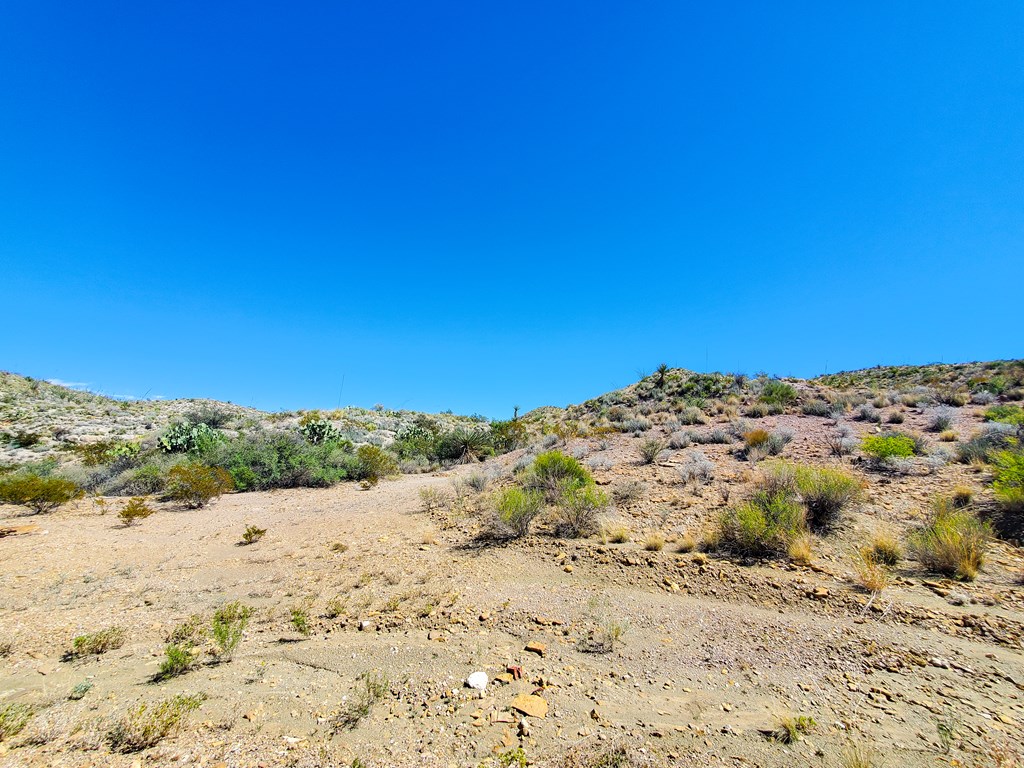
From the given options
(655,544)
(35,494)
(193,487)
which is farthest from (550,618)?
(35,494)

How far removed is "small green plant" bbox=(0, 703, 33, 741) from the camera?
9.92 ft

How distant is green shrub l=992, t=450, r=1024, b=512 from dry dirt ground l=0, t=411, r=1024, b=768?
0.93m

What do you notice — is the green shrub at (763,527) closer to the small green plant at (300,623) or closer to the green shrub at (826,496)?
the green shrub at (826,496)

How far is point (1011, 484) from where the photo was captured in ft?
21.6

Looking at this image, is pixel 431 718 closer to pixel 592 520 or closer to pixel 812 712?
pixel 812 712

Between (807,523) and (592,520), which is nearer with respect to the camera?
(807,523)

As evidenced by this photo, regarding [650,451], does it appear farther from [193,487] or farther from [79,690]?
[193,487]

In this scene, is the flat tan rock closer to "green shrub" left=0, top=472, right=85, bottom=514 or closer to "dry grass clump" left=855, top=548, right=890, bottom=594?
"dry grass clump" left=855, top=548, right=890, bottom=594

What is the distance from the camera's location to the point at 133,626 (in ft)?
16.3

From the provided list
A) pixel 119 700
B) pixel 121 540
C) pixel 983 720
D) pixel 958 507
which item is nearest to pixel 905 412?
pixel 958 507

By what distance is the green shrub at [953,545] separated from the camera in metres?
5.22

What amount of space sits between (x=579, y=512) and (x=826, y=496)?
4.05 m

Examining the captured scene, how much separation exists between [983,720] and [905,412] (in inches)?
664

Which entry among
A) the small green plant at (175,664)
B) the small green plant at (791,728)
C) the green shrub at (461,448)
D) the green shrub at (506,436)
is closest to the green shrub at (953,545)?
the small green plant at (791,728)
